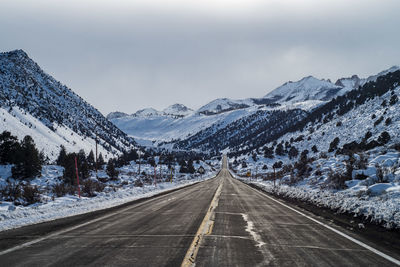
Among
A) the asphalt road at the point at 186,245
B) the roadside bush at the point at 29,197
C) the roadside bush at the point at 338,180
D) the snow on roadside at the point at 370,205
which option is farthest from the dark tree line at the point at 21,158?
the roadside bush at the point at 338,180

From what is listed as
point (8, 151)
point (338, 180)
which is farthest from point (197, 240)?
point (8, 151)

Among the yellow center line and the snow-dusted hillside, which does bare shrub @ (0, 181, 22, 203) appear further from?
the snow-dusted hillside

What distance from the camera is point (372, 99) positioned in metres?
60.7

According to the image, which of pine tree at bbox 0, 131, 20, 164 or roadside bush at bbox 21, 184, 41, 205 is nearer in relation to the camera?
roadside bush at bbox 21, 184, 41, 205

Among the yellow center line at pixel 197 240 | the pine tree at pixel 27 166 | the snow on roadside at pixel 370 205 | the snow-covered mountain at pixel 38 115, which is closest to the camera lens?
the yellow center line at pixel 197 240

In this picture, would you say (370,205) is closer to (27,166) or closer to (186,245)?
(186,245)

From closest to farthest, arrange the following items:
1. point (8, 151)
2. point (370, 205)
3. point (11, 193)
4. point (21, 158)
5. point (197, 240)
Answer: point (197, 240) → point (370, 205) → point (11, 193) → point (21, 158) → point (8, 151)

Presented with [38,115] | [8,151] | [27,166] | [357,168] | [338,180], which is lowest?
[338,180]

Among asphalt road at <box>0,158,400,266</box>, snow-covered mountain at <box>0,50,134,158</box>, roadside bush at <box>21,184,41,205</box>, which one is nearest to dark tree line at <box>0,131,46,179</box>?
roadside bush at <box>21,184,41,205</box>

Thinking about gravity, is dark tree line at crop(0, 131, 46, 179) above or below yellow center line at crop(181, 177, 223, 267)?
above

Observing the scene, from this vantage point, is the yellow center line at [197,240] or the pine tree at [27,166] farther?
the pine tree at [27,166]

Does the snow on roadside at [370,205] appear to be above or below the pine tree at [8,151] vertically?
below

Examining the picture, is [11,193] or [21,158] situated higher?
[21,158]

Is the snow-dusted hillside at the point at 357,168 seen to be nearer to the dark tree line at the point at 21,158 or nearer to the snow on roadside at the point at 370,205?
the snow on roadside at the point at 370,205
